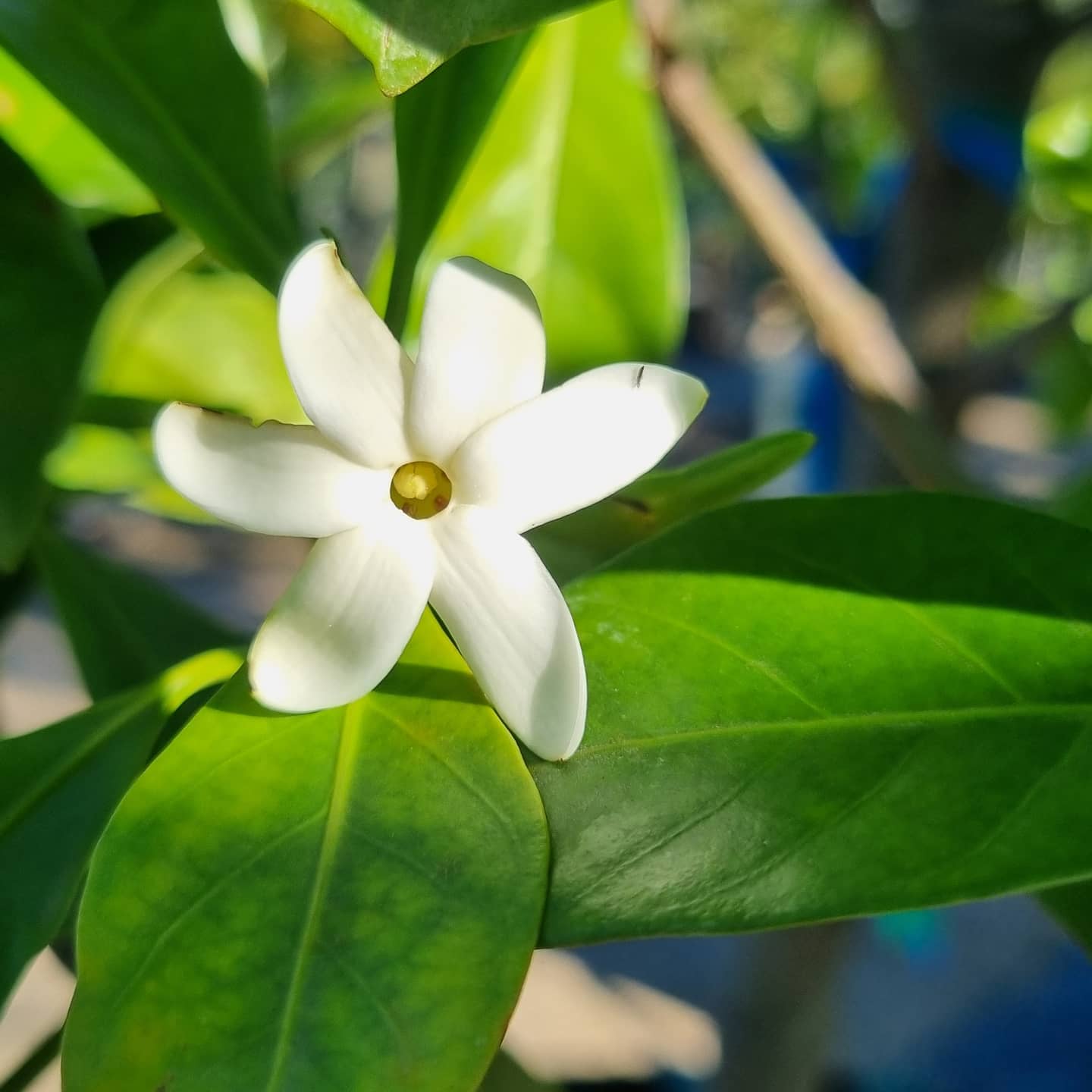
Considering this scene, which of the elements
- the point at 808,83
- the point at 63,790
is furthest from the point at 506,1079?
the point at 808,83

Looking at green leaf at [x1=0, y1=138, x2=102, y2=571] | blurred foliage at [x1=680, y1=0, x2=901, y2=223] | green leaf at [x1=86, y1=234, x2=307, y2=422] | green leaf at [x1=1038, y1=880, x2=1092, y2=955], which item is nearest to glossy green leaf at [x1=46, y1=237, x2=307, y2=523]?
green leaf at [x1=86, y1=234, x2=307, y2=422]

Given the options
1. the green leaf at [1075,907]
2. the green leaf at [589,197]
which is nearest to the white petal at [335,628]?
the green leaf at [1075,907]

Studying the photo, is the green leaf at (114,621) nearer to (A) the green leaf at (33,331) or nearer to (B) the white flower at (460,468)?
(A) the green leaf at (33,331)

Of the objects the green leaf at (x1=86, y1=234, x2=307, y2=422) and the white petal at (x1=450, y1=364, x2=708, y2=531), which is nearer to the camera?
the white petal at (x1=450, y1=364, x2=708, y2=531)

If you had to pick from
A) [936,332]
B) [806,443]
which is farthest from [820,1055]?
[806,443]

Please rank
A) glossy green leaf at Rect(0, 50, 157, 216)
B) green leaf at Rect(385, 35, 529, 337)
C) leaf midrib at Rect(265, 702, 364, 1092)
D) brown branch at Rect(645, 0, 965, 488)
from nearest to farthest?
leaf midrib at Rect(265, 702, 364, 1092) → green leaf at Rect(385, 35, 529, 337) → glossy green leaf at Rect(0, 50, 157, 216) → brown branch at Rect(645, 0, 965, 488)

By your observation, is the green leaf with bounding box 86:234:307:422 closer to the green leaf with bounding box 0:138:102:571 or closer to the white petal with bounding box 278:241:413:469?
the green leaf with bounding box 0:138:102:571
